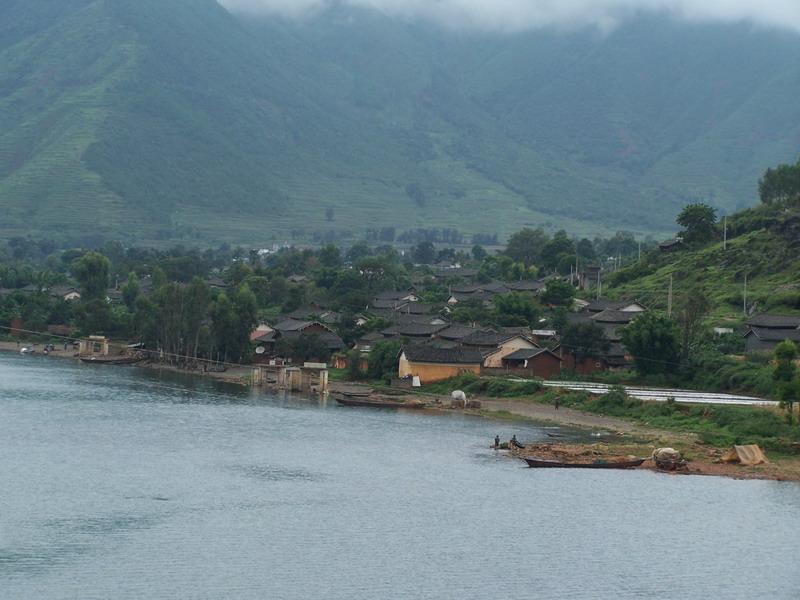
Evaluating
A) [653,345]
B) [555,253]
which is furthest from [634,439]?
[555,253]

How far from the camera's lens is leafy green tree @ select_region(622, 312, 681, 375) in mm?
61781

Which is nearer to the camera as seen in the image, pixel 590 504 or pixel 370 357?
pixel 590 504

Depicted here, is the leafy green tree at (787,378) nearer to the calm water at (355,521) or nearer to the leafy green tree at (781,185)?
the calm water at (355,521)

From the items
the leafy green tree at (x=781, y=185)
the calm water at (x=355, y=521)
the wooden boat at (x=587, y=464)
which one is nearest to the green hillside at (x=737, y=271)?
the leafy green tree at (x=781, y=185)

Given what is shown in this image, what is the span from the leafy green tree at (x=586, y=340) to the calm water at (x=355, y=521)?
16.1 metres

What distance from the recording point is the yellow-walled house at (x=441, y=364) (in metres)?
66.4

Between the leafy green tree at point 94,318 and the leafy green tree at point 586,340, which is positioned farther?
the leafy green tree at point 94,318

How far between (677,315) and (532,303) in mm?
18570

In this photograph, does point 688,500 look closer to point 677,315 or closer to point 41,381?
point 677,315

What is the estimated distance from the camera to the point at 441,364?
66.5 meters

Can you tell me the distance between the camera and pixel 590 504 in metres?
38.3

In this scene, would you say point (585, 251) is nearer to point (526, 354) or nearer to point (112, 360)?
point (112, 360)

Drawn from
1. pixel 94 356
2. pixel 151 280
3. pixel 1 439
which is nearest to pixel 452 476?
pixel 1 439

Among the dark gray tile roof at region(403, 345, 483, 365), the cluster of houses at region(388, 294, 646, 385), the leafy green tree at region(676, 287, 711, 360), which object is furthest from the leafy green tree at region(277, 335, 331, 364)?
the leafy green tree at region(676, 287, 711, 360)
